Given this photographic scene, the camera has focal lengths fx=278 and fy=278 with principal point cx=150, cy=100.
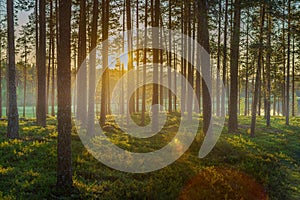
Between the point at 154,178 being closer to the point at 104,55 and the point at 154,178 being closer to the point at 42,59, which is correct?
the point at 104,55

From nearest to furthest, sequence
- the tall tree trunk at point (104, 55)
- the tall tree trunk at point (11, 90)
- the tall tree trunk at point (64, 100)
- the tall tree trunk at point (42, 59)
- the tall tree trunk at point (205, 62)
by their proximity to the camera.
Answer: the tall tree trunk at point (64, 100) → the tall tree trunk at point (11, 90) → the tall tree trunk at point (205, 62) → the tall tree trunk at point (104, 55) → the tall tree trunk at point (42, 59)

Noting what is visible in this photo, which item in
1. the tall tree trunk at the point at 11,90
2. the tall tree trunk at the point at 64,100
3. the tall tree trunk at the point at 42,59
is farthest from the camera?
the tall tree trunk at the point at 42,59

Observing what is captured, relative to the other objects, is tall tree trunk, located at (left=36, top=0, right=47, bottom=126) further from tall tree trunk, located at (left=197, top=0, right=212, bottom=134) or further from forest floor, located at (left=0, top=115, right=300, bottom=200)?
tall tree trunk, located at (left=197, top=0, right=212, bottom=134)

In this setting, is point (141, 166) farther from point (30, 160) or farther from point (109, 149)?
point (30, 160)

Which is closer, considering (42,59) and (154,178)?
(154,178)

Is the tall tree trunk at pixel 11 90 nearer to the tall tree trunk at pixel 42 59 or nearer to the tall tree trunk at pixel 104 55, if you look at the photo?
the tall tree trunk at pixel 42 59

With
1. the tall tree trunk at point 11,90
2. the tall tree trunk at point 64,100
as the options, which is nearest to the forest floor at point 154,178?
the tall tree trunk at point 64,100

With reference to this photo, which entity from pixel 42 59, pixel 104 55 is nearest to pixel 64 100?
pixel 104 55

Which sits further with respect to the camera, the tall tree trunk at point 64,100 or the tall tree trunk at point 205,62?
the tall tree trunk at point 205,62

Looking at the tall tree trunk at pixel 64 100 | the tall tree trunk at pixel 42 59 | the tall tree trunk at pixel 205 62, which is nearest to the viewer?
the tall tree trunk at pixel 64 100

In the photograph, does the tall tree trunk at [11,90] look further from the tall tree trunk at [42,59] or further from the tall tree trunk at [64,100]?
the tall tree trunk at [64,100]

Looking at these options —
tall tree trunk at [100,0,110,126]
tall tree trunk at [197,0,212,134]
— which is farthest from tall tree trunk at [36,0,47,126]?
tall tree trunk at [197,0,212,134]

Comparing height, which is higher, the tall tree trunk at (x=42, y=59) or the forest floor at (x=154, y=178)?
the tall tree trunk at (x=42, y=59)

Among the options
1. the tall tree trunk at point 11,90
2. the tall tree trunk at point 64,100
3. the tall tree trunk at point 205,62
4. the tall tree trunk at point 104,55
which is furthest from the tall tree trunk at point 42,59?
the tall tree trunk at point 64,100
